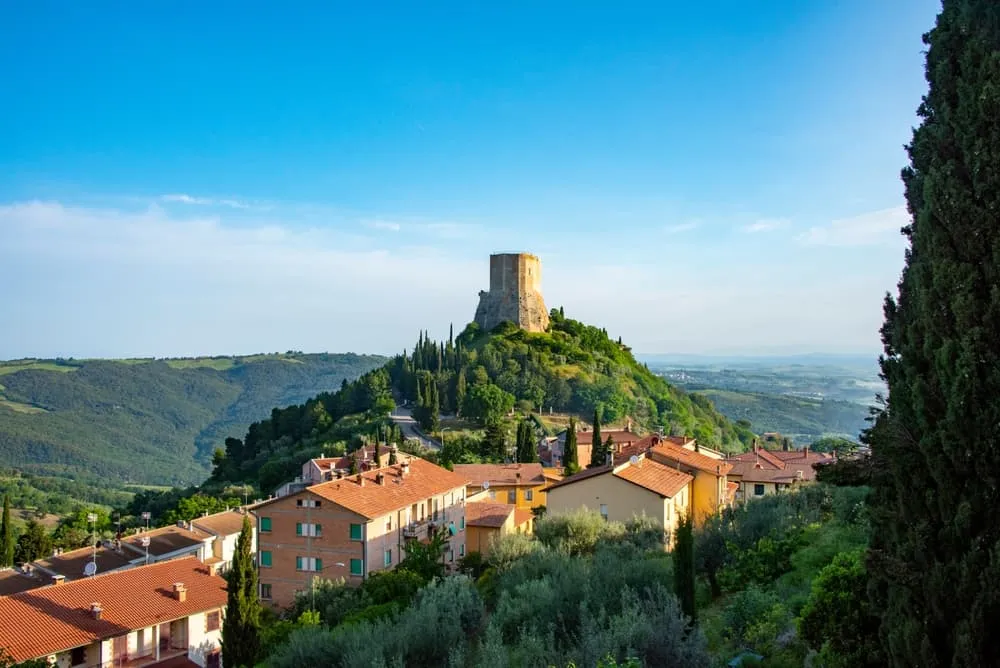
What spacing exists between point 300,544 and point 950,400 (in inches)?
1032

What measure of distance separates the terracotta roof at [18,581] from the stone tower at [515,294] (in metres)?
66.4

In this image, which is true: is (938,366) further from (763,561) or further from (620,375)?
(620,375)

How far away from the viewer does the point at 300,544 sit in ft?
93.5

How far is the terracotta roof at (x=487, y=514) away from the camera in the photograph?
32925mm

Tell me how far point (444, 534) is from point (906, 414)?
24.7 m

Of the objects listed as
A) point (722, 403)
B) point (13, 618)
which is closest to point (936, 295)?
point (13, 618)

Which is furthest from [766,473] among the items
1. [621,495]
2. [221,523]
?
[221,523]

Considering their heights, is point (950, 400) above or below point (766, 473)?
above

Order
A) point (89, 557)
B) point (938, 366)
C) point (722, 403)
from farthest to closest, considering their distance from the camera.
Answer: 1. point (722, 403)
2. point (89, 557)
3. point (938, 366)

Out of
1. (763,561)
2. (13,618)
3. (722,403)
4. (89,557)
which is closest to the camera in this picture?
(763,561)

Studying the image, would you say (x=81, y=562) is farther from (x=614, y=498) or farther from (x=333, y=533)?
(x=614, y=498)

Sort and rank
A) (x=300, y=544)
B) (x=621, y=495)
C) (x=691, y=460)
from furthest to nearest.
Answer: (x=691, y=460) → (x=300, y=544) → (x=621, y=495)

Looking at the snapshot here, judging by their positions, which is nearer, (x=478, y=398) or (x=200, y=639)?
(x=200, y=639)

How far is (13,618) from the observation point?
827 inches
